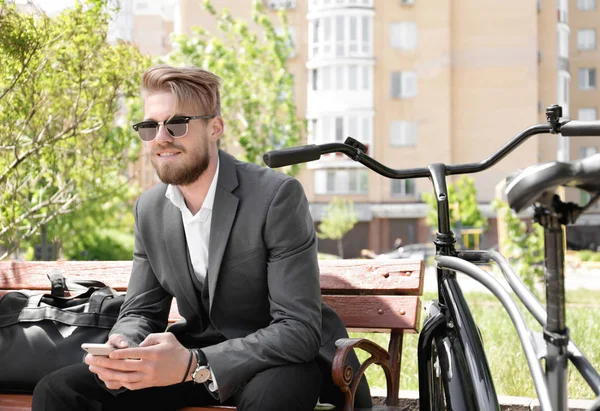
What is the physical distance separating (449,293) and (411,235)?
128ft

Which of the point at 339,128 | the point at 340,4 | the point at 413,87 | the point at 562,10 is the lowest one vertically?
the point at 339,128

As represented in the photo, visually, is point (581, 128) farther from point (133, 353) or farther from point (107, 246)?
point (107, 246)

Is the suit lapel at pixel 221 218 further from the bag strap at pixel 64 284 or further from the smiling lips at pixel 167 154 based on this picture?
the bag strap at pixel 64 284

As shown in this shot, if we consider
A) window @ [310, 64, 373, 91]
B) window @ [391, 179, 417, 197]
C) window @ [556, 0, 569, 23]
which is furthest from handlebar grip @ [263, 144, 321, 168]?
window @ [556, 0, 569, 23]

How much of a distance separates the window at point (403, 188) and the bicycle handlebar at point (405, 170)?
38327mm

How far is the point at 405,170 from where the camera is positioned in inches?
102

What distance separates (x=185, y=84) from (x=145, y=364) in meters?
0.93

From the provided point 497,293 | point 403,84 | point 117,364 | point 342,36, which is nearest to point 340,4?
point 342,36

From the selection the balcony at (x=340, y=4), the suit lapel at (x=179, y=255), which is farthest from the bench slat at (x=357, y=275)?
the balcony at (x=340, y=4)

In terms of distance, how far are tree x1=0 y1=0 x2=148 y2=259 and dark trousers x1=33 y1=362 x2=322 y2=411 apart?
7.06 ft

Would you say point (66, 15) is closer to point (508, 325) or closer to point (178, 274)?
point (178, 274)

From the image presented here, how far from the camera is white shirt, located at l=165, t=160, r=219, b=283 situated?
290cm

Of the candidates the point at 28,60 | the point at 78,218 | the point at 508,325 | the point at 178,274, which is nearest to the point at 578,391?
the point at 178,274

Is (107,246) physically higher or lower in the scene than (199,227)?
lower
